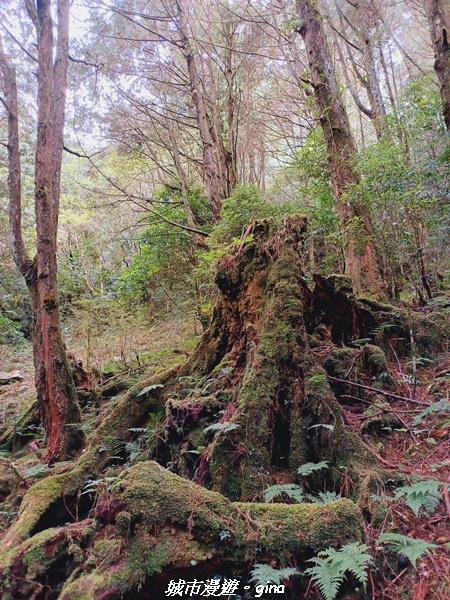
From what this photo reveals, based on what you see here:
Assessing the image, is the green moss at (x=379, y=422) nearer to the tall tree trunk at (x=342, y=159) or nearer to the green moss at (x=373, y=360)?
the green moss at (x=373, y=360)

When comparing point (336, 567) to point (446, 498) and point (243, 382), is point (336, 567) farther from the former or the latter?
point (243, 382)

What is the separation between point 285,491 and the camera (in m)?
2.75

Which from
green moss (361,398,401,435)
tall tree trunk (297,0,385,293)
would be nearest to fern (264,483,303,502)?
green moss (361,398,401,435)

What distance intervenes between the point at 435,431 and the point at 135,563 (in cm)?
278

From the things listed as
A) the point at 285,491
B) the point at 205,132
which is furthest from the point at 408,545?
the point at 205,132

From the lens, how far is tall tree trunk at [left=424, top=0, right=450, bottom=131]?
5102 mm

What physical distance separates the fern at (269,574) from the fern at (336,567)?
103 millimetres

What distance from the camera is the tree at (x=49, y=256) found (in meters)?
4.84

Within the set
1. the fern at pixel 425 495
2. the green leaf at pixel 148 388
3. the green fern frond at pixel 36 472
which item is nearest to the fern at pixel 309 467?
the fern at pixel 425 495

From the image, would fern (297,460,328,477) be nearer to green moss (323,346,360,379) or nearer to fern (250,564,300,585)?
fern (250,564,300,585)

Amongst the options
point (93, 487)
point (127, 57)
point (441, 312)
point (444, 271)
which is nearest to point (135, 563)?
A: point (93, 487)

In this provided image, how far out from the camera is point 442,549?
86.1 inches

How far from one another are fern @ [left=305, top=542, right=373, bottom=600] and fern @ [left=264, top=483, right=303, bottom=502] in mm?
541

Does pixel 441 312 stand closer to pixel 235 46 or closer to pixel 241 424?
pixel 241 424
